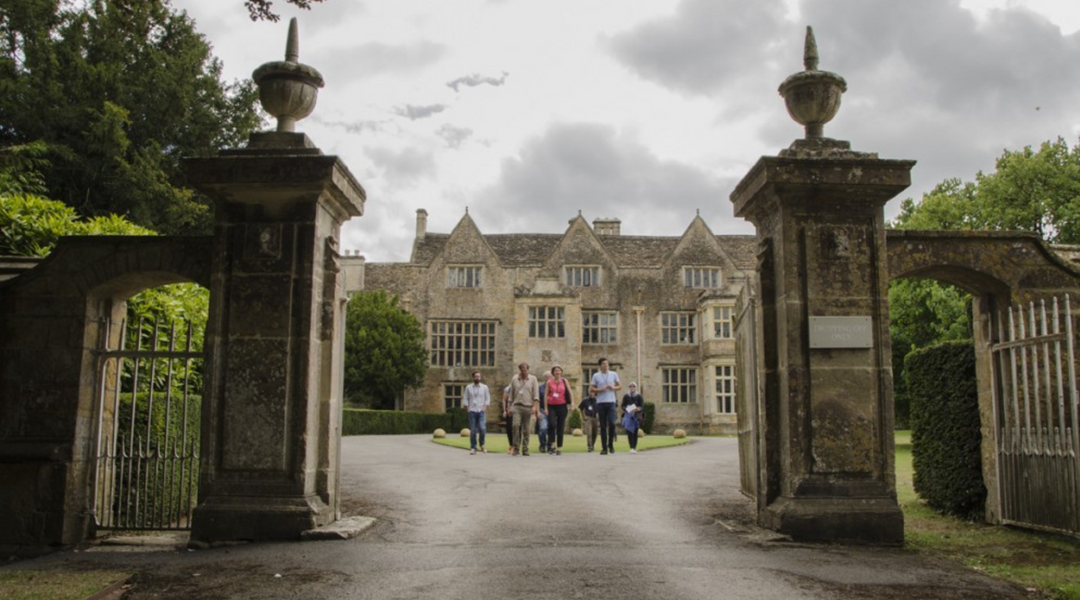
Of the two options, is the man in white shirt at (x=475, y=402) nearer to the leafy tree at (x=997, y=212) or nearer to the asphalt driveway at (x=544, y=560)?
the asphalt driveway at (x=544, y=560)

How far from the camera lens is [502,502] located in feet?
28.8

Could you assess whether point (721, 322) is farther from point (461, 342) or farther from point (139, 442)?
point (139, 442)

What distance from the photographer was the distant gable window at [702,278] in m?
38.2

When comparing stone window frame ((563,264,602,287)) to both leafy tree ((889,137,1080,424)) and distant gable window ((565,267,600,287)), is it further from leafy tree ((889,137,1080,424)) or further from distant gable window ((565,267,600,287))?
leafy tree ((889,137,1080,424))

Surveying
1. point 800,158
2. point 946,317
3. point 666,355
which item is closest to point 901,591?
point 800,158

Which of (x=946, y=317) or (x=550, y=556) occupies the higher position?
(x=946, y=317)

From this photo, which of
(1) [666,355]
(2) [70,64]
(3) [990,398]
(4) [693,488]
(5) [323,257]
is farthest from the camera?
(1) [666,355]

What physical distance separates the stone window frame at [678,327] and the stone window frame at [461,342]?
774 cm

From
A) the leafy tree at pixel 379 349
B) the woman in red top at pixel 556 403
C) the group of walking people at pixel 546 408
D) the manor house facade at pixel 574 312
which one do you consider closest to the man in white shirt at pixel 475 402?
the group of walking people at pixel 546 408

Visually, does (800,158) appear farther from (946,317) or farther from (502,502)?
(946,317)

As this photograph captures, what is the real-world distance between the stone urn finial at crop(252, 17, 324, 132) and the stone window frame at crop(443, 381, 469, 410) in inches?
1221

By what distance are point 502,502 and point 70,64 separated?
2341cm

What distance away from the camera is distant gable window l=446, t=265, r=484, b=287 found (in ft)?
127

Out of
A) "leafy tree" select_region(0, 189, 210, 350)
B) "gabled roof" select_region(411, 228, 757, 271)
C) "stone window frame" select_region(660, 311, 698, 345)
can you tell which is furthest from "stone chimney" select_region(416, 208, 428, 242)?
"leafy tree" select_region(0, 189, 210, 350)
